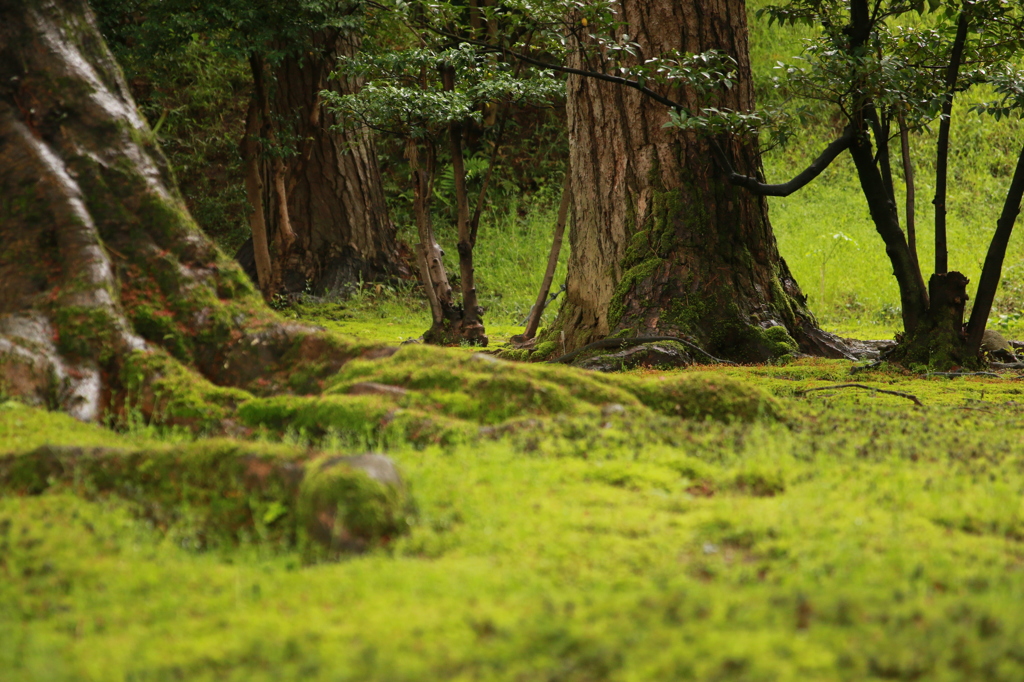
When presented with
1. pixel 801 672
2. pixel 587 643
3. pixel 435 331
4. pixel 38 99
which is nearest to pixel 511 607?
pixel 587 643

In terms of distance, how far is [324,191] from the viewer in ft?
Result: 41.4

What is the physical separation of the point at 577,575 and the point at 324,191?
11.4m

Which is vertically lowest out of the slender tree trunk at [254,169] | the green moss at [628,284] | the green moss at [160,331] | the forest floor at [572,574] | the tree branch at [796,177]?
the forest floor at [572,574]

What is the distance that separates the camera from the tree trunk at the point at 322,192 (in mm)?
12148

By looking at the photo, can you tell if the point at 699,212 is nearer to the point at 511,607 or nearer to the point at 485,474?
the point at 485,474

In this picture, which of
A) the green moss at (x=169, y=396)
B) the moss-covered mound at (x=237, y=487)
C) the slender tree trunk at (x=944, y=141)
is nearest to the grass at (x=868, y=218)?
the slender tree trunk at (x=944, y=141)

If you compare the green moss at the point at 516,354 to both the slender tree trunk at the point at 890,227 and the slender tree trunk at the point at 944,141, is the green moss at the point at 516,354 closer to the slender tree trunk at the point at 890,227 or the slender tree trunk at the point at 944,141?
the slender tree trunk at the point at 890,227

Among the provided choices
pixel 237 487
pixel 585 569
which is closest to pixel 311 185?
pixel 237 487

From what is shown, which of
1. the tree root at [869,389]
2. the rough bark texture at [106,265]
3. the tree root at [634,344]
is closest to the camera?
the rough bark texture at [106,265]

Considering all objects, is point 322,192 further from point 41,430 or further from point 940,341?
point 41,430

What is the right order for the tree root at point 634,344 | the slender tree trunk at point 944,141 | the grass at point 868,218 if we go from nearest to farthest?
the slender tree trunk at point 944,141
the tree root at point 634,344
the grass at point 868,218

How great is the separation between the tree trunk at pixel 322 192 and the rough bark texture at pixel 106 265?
8.12 metres

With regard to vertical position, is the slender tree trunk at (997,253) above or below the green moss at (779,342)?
above

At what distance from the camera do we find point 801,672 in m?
1.57
